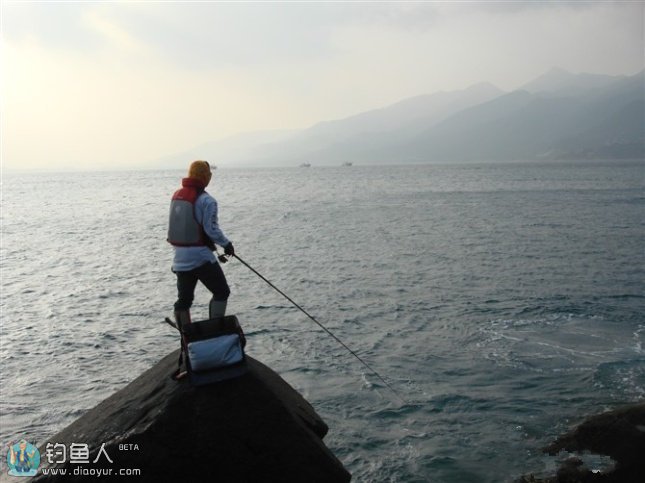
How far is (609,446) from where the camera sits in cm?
941

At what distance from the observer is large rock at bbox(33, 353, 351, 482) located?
6680 mm

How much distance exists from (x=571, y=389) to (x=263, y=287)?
1489cm

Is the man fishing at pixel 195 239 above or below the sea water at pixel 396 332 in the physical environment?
above

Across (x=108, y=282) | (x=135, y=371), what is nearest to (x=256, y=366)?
(x=135, y=371)

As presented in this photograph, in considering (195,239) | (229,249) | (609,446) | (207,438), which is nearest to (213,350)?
(207,438)

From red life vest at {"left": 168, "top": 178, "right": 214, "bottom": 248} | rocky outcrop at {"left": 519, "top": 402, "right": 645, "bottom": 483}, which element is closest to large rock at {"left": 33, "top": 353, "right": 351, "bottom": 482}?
red life vest at {"left": 168, "top": 178, "right": 214, "bottom": 248}

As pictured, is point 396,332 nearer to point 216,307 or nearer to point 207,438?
point 216,307

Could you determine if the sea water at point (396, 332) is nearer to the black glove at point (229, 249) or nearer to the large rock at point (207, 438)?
the large rock at point (207, 438)

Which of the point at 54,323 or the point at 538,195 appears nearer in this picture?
the point at 54,323

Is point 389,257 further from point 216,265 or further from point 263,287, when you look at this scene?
point 216,265

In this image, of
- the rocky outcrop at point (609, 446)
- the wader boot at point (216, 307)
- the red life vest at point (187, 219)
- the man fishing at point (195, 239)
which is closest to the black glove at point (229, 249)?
the man fishing at point (195, 239)

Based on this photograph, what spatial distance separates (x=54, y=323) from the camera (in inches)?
780

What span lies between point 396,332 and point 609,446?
8.55m

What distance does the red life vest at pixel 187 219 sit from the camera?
24.5 feet
